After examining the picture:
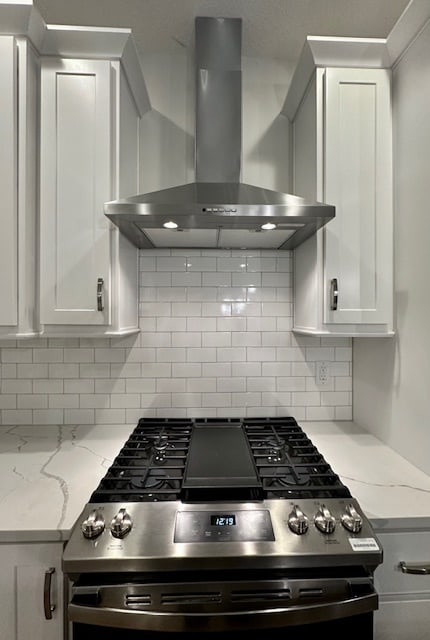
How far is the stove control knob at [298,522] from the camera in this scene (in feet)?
3.19

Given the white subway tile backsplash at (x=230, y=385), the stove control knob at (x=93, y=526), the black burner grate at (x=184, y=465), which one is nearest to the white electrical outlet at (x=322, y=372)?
the black burner grate at (x=184, y=465)

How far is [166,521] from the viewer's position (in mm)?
1009

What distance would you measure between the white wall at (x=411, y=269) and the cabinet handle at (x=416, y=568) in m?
0.35

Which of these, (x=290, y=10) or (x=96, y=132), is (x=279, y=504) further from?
(x=290, y=10)

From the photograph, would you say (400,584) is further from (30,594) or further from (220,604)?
(30,594)

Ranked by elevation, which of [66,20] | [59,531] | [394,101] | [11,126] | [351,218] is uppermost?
[66,20]

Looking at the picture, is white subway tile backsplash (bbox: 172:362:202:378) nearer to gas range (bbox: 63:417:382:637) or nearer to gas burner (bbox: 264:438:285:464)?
gas burner (bbox: 264:438:285:464)

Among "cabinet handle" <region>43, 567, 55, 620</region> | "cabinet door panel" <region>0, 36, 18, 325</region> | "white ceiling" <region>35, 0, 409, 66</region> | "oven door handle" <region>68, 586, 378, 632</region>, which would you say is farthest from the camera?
"white ceiling" <region>35, 0, 409, 66</region>

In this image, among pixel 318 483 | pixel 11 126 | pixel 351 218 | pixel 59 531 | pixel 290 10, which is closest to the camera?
pixel 59 531

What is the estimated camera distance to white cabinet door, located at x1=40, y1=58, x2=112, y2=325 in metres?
1.40

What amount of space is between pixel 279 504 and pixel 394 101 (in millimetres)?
1605

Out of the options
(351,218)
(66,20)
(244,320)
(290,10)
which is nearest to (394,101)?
(351,218)

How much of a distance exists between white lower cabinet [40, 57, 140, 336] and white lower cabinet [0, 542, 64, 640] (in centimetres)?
75

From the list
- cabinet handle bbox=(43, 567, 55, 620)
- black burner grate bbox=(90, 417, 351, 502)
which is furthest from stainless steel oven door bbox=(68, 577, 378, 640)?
black burner grate bbox=(90, 417, 351, 502)
